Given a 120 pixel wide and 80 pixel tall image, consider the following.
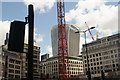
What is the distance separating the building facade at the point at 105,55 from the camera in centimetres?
11391

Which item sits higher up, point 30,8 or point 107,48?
point 107,48

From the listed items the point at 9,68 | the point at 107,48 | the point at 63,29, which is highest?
the point at 63,29

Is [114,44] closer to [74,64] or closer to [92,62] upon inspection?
[92,62]

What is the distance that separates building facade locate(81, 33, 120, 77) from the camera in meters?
114

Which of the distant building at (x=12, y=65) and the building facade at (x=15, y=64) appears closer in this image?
the building facade at (x=15, y=64)

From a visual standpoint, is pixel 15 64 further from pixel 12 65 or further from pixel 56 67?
pixel 56 67

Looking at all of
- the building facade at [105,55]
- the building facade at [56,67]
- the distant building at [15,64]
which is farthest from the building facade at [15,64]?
the building facade at [56,67]

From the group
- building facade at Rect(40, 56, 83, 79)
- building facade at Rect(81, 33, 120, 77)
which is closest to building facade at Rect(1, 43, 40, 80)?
building facade at Rect(81, 33, 120, 77)

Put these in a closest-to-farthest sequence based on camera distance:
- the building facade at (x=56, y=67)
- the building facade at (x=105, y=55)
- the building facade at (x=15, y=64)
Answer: the building facade at (x=15, y=64) → the building facade at (x=105, y=55) → the building facade at (x=56, y=67)

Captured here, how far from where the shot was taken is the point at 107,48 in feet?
392

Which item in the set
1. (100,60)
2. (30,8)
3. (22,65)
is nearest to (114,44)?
(100,60)

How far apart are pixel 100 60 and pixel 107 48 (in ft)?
30.9

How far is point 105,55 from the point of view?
120 m

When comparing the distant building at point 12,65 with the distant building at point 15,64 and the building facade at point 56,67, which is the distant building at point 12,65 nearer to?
the distant building at point 15,64
